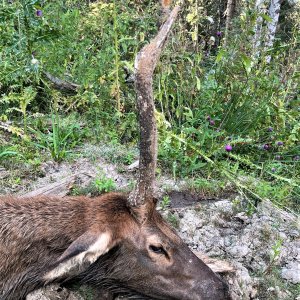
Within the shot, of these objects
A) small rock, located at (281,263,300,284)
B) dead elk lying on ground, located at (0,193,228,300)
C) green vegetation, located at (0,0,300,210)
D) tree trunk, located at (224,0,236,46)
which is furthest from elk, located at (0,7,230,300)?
tree trunk, located at (224,0,236,46)

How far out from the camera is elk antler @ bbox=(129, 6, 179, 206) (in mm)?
3109

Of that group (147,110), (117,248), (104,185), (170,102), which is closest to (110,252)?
(117,248)

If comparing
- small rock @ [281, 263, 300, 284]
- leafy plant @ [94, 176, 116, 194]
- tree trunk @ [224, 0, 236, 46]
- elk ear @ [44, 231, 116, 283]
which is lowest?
small rock @ [281, 263, 300, 284]

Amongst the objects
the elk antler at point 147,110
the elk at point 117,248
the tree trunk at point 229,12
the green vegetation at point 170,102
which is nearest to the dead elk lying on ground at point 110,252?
the elk at point 117,248

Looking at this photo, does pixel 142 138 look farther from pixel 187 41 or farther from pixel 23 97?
pixel 187 41

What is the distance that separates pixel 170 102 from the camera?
21.6 feet

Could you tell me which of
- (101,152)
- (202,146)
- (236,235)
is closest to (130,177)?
(101,152)

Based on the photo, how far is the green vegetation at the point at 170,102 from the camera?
5543 mm

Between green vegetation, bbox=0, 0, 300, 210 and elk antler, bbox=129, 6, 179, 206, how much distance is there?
5.49 feet

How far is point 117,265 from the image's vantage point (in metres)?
3.41

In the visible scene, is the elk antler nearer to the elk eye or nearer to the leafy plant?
the elk eye

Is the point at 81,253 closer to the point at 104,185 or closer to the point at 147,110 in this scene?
the point at 147,110

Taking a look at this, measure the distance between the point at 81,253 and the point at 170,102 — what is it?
386 cm

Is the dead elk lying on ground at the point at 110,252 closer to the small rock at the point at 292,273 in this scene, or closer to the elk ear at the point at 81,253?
the elk ear at the point at 81,253
